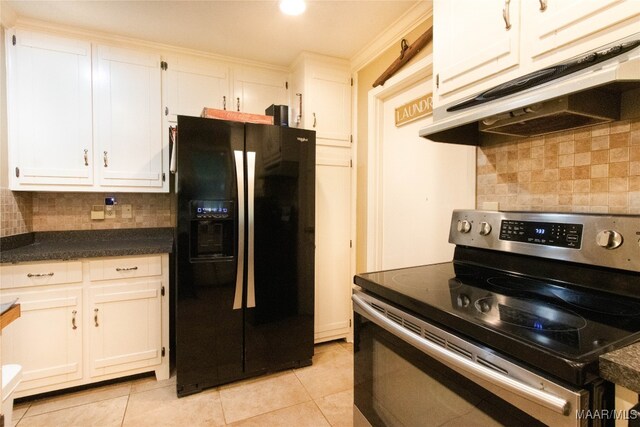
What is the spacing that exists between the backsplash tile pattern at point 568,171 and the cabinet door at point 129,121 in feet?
7.28

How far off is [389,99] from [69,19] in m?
2.20

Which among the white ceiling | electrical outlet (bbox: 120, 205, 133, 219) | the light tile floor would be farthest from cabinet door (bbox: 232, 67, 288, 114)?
the light tile floor

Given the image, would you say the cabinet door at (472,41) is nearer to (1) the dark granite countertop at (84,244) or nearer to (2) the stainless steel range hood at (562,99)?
(2) the stainless steel range hood at (562,99)

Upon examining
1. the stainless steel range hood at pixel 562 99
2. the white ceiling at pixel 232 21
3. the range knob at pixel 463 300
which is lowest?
the range knob at pixel 463 300

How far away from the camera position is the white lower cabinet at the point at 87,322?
180cm

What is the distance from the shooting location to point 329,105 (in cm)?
255

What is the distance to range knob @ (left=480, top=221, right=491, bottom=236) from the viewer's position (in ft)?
4.35

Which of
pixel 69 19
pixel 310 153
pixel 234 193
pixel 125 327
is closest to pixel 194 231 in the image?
pixel 234 193

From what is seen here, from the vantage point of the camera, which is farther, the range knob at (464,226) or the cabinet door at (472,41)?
the range knob at (464,226)

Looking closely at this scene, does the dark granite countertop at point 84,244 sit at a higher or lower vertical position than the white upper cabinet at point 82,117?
lower

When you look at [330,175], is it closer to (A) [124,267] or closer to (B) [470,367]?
(A) [124,267]

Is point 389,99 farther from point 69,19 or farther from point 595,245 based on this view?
point 69,19

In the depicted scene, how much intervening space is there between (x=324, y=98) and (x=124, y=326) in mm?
2176

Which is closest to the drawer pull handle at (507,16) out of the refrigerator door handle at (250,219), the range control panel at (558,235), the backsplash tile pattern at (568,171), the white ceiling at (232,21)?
the backsplash tile pattern at (568,171)
